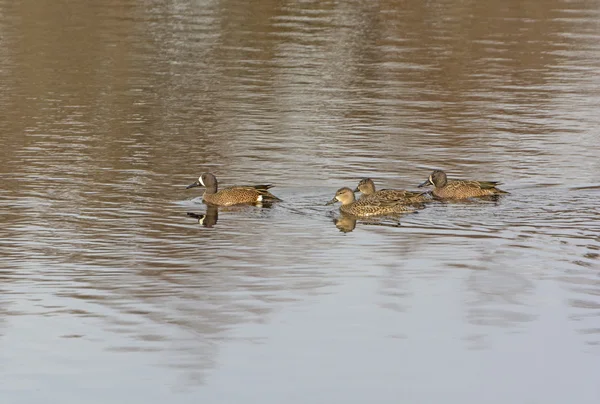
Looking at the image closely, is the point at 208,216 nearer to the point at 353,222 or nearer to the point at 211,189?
the point at 211,189

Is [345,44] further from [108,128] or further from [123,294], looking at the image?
[123,294]

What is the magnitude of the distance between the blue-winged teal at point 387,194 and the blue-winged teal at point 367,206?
0.07 meters

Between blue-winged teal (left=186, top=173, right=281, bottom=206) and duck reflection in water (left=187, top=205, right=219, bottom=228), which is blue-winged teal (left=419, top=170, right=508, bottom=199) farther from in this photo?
duck reflection in water (left=187, top=205, right=219, bottom=228)

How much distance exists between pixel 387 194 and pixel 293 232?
5.80ft

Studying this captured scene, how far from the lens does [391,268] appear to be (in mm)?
15102

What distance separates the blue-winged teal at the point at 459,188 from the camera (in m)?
18.9

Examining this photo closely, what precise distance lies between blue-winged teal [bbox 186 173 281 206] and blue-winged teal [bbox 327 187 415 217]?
977 millimetres

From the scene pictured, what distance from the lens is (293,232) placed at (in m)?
17.1

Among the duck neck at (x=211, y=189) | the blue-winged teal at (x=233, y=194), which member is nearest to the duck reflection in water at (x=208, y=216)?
the blue-winged teal at (x=233, y=194)

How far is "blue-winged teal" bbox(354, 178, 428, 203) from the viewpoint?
59.8ft

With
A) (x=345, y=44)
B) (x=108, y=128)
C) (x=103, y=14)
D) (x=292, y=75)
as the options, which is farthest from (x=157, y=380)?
(x=103, y=14)

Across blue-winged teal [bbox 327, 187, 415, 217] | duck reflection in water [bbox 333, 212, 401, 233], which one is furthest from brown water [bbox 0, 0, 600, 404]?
blue-winged teal [bbox 327, 187, 415, 217]

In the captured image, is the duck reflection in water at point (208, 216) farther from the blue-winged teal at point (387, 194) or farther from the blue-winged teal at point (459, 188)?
the blue-winged teal at point (459, 188)

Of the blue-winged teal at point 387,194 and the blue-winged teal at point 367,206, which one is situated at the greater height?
the blue-winged teal at point 387,194
